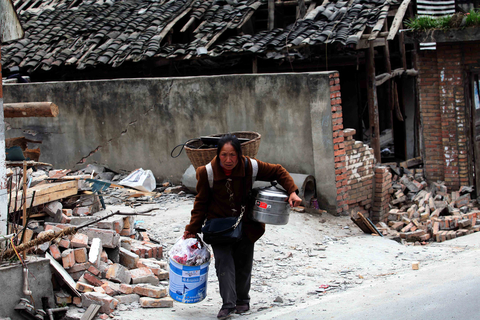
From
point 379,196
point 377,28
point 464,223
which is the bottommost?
point 464,223

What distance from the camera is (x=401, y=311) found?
4.27 m

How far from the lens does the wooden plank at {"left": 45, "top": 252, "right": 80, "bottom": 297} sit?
459 centimetres

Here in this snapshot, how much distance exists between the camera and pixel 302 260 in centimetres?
640

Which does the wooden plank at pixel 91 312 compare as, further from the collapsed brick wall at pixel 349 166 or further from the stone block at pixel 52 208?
the collapsed brick wall at pixel 349 166

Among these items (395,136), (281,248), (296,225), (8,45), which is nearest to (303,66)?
(395,136)

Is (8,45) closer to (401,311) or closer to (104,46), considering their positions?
(104,46)

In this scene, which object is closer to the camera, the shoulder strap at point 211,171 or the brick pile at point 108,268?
the shoulder strap at point 211,171

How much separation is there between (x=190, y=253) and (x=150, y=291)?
784 mm

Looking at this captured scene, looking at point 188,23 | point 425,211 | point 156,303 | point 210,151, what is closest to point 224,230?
point 156,303

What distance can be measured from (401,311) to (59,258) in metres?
3.03

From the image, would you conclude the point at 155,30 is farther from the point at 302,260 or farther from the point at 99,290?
the point at 99,290

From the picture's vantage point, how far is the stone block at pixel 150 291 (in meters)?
4.82

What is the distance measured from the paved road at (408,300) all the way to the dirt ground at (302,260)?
0.23 m

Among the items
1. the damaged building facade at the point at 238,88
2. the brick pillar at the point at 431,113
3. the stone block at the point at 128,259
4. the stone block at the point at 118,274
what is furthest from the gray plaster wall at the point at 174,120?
the stone block at the point at 118,274
